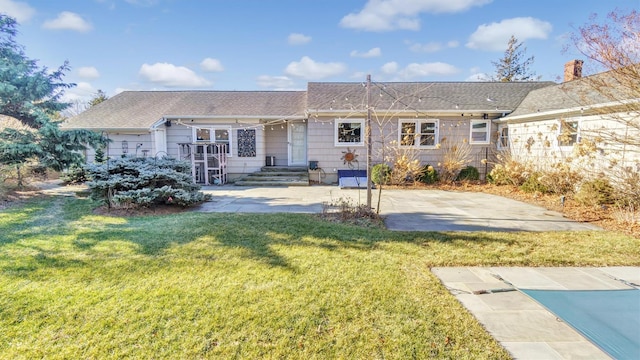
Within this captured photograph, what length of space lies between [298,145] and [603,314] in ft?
40.8

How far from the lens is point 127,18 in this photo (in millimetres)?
9891

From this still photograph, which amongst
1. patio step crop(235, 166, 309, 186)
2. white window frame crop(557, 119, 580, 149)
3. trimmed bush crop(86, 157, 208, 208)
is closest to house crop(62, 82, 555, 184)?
patio step crop(235, 166, 309, 186)

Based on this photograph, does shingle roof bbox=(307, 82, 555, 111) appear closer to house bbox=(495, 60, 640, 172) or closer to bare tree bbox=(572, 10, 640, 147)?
house bbox=(495, 60, 640, 172)

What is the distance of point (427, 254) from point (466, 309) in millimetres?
1416

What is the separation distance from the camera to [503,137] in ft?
40.6

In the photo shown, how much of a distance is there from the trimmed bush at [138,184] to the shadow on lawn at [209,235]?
2.39 feet

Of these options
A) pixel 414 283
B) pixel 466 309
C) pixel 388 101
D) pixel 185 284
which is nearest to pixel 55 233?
pixel 185 284

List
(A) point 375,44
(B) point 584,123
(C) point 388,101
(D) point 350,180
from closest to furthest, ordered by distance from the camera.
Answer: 1. (B) point 584,123
2. (D) point 350,180
3. (C) point 388,101
4. (A) point 375,44

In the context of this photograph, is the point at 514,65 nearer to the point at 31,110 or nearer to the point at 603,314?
the point at 603,314

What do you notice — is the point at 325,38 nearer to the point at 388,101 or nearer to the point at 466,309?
the point at 388,101

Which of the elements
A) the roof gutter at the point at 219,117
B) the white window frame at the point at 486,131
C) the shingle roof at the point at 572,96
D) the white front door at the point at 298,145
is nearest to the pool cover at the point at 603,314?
the shingle roof at the point at 572,96

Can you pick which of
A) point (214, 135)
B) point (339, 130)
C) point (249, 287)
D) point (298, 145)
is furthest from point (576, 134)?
point (214, 135)

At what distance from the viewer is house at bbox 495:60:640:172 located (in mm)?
6539

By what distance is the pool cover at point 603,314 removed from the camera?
238cm
